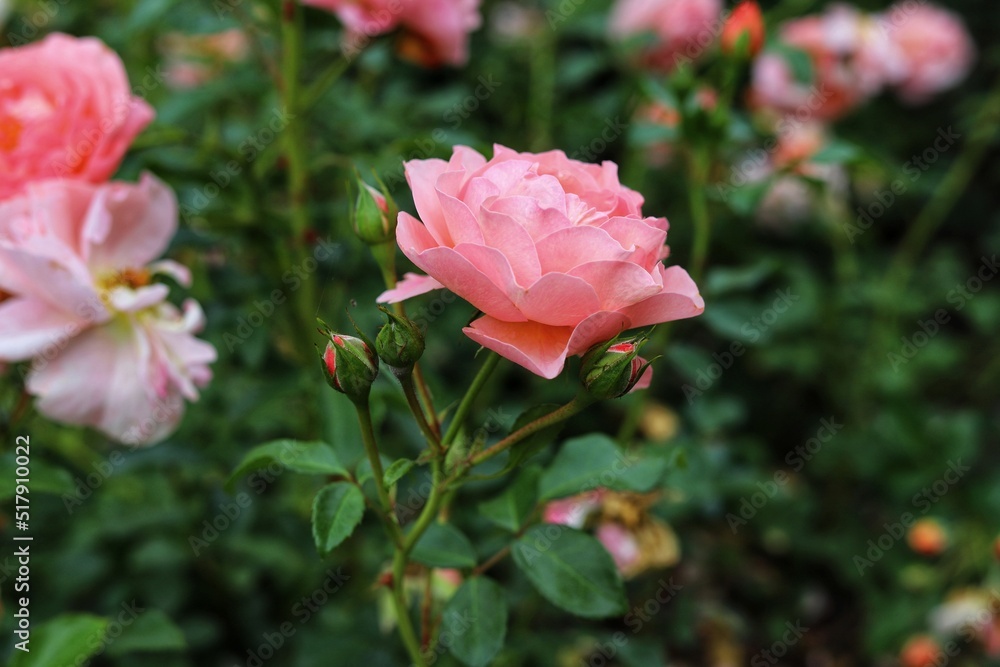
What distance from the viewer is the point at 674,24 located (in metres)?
1.84

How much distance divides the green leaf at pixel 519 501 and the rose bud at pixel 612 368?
24 centimetres

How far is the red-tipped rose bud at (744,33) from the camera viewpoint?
1.15 metres

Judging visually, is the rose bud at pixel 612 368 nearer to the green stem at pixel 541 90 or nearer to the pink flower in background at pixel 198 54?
the pink flower in background at pixel 198 54

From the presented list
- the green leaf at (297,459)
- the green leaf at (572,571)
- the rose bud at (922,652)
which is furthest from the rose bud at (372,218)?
the rose bud at (922,652)

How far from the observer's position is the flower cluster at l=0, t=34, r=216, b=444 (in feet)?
2.57

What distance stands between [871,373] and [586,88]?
122 cm

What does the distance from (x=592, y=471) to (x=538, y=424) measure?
181 millimetres

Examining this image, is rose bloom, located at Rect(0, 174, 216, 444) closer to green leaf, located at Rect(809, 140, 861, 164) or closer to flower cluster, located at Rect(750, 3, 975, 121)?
green leaf, located at Rect(809, 140, 861, 164)

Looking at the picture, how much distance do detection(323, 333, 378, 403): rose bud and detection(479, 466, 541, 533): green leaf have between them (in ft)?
0.84

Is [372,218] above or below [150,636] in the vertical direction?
above

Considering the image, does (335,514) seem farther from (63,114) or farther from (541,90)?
(541,90)

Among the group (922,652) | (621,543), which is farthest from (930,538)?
(621,543)

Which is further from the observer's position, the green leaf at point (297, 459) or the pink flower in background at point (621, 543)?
the pink flower in background at point (621, 543)

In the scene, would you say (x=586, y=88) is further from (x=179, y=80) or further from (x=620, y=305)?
(x=620, y=305)
